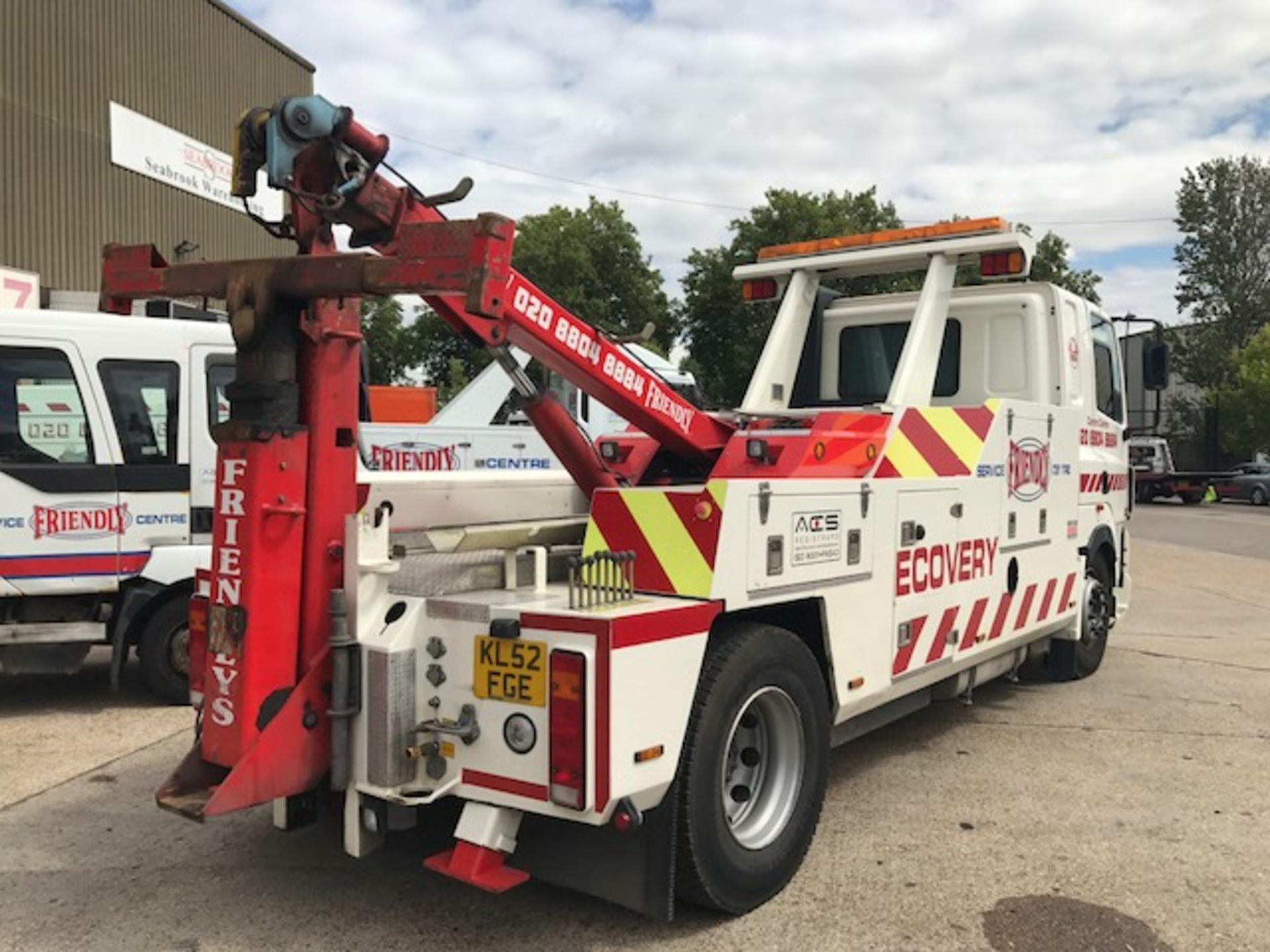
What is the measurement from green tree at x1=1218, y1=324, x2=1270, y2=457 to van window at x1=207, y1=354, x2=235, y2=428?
4407cm

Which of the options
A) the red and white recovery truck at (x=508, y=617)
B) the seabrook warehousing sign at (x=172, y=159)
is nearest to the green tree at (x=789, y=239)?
the seabrook warehousing sign at (x=172, y=159)

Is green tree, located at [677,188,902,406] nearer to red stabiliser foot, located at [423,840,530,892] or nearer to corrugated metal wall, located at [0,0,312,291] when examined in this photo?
red stabiliser foot, located at [423,840,530,892]

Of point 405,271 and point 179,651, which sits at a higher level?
point 405,271

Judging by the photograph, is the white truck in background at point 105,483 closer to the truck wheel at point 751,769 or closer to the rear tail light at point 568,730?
the truck wheel at point 751,769

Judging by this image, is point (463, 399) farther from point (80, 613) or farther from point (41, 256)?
point (41, 256)

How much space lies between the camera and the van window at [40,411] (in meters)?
6.45

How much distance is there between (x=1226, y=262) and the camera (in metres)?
54.8

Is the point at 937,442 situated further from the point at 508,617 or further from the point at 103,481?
the point at 103,481

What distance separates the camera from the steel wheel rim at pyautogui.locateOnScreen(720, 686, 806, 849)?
3969 mm

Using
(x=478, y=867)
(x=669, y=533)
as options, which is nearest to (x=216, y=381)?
(x=669, y=533)

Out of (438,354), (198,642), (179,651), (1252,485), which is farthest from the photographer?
(438,354)

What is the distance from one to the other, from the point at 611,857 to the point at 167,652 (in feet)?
14.3

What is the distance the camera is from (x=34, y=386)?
6523 millimetres

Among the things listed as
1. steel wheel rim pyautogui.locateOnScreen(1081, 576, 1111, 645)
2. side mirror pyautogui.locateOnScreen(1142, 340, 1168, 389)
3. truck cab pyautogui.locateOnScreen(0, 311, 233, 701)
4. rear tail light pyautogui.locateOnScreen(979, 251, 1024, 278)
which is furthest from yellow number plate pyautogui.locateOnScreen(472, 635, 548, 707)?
side mirror pyautogui.locateOnScreen(1142, 340, 1168, 389)
